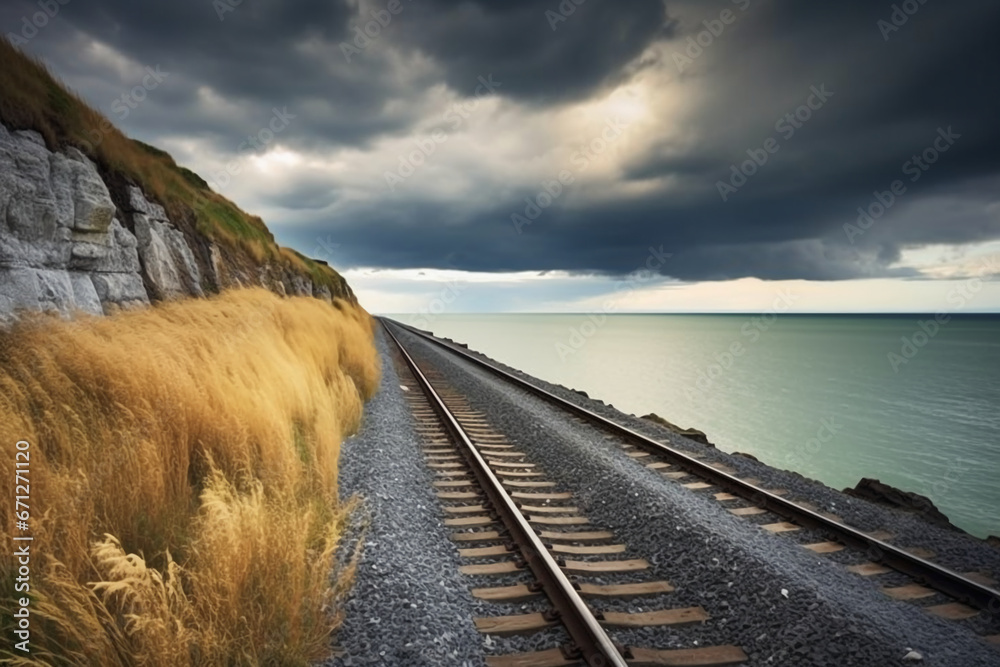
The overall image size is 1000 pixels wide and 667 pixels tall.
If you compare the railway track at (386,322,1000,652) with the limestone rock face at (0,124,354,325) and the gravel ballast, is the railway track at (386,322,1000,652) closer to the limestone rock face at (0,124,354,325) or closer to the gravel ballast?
the gravel ballast

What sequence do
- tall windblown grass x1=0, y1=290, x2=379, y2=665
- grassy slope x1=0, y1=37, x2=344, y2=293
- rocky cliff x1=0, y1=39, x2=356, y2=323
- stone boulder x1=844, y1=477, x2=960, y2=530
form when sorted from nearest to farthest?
tall windblown grass x1=0, y1=290, x2=379, y2=665 → rocky cliff x1=0, y1=39, x2=356, y2=323 → grassy slope x1=0, y1=37, x2=344, y2=293 → stone boulder x1=844, y1=477, x2=960, y2=530

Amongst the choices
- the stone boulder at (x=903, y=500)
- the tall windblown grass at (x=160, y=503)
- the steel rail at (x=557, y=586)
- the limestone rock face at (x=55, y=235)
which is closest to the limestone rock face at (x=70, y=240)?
the limestone rock face at (x=55, y=235)

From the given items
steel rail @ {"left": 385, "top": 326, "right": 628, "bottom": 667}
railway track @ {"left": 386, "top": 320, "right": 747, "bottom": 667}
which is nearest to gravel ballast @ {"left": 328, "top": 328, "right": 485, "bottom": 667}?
railway track @ {"left": 386, "top": 320, "right": 747, "bottom": 667}

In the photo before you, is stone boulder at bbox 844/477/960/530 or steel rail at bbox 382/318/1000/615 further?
stone boulder at bbox 844/477/960/530

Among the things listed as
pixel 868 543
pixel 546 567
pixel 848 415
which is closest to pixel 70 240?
pixel 546 567

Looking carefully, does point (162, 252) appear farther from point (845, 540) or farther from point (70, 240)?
point (845, 540)

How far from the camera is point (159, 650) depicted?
7.43 feet

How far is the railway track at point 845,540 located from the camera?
4.15 meters

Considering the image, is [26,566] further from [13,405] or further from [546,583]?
[546,583]

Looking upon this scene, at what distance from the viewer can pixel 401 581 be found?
12.5 feet

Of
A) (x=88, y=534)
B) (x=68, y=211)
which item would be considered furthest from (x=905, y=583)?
(x=68, y=211)

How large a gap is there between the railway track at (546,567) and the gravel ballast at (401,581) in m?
0.18

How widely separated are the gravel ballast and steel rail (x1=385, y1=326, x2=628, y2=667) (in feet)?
2.13

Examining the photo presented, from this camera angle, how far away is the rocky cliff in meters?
6.25
